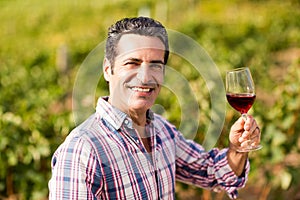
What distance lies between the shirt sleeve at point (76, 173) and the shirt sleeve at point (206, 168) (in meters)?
0.60

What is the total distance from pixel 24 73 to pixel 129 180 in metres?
4.76

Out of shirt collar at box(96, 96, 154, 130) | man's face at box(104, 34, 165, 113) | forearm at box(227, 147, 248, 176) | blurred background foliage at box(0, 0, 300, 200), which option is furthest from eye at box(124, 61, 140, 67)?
blurred background foliage at box(0, 0, 300, 200)

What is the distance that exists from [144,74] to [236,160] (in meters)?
0.64

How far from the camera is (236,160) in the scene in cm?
223

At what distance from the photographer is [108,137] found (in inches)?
73.0

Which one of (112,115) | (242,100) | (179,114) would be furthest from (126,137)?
(179,114)

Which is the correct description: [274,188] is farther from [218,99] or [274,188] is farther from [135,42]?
[135,42]

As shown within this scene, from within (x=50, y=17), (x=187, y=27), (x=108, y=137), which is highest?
(x=50, y=17)

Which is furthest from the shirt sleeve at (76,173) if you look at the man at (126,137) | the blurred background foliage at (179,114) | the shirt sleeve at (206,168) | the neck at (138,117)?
the blurred background foliage at (179,114)

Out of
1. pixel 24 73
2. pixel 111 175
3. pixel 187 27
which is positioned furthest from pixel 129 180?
pixel 187 27

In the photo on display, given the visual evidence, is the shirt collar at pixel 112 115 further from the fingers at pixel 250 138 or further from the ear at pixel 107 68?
the fingers at pixel 250 138

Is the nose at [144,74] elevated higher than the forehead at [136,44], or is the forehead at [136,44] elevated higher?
the forehead at [136,44]

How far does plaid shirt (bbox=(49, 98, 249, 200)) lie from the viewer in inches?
68.3

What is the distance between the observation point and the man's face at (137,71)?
6.10ft
